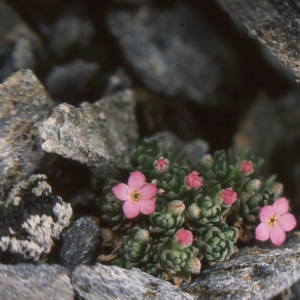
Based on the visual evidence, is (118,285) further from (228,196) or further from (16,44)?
(16,44)

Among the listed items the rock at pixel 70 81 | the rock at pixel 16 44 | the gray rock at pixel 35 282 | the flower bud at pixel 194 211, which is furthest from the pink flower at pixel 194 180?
the rock at pixel 16 44

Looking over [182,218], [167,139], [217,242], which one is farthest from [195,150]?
[217,242]

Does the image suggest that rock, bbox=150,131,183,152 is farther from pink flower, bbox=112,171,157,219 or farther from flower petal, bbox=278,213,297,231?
flower petal, bbox=278,213,297,231

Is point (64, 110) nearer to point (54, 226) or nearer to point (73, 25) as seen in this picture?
point (54, 226)

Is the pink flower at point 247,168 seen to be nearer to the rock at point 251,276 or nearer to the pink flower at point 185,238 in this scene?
the rock at point 251,276

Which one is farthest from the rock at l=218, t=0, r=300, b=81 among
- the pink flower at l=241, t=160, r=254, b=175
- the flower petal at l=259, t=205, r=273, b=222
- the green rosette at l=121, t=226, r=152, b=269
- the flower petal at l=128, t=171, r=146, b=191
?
the green rosette at l=121, t=226, r=152, b=269

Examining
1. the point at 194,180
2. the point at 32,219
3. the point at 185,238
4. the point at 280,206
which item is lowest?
the point at 32,219
